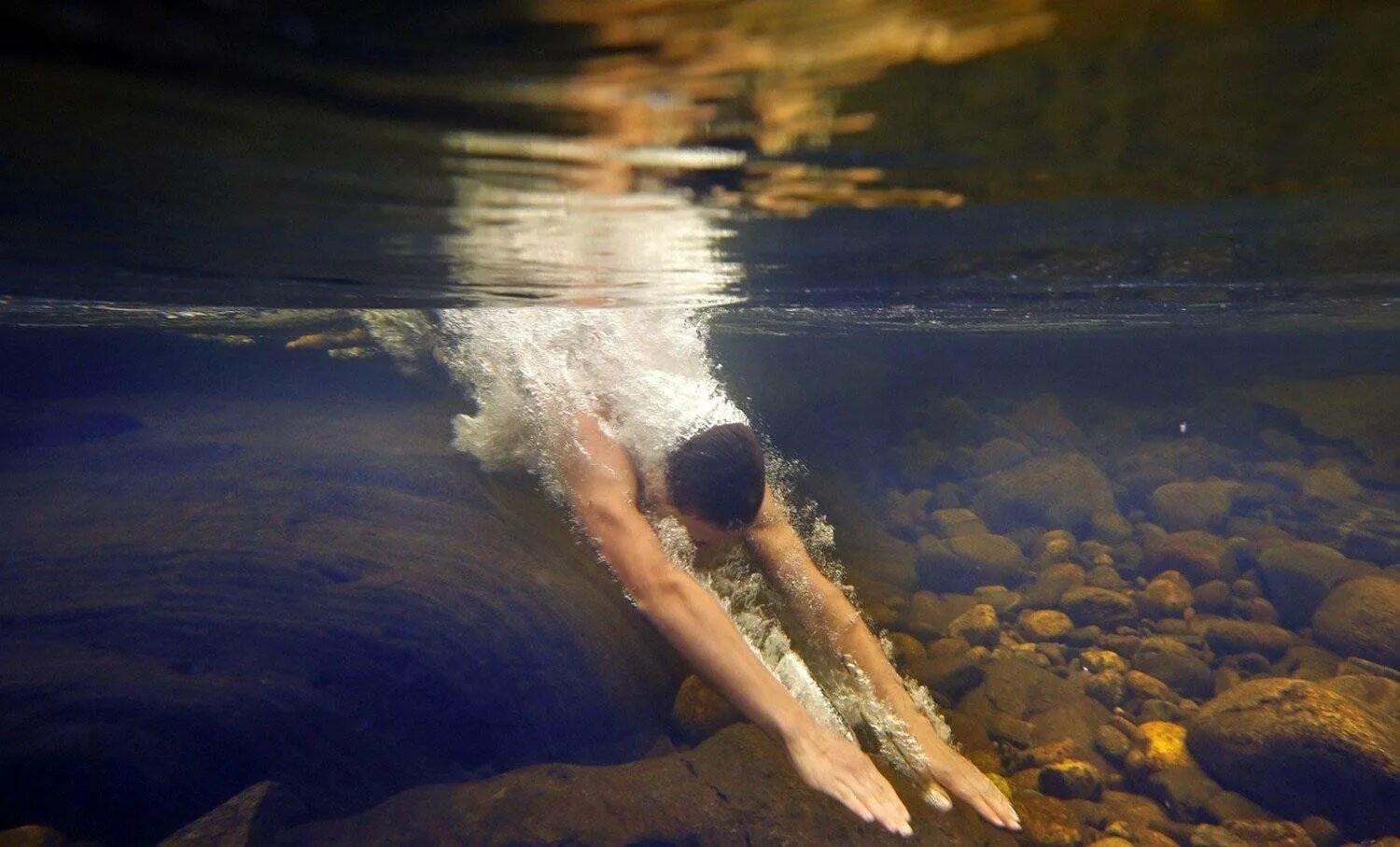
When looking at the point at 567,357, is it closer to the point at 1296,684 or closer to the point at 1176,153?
the point at 1176,153

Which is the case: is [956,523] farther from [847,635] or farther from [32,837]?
[32,837]

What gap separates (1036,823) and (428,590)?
512 centimetres

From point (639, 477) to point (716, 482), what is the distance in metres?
0.80

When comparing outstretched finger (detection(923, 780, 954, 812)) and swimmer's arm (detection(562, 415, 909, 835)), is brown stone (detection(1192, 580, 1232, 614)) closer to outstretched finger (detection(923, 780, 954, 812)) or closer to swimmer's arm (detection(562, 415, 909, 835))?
outstretched finger (detection(923, 780, 954, 812))

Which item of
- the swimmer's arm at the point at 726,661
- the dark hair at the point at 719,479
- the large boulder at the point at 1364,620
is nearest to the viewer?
the swimmer's arm at the point at 726,661

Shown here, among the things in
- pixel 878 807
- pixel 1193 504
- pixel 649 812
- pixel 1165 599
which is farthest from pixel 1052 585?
pixel 649 812

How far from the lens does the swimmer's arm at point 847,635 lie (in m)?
4.57

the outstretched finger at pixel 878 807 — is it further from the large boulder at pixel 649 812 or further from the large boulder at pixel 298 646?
the large boulder at pixel 298 646

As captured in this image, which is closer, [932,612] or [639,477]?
[639,477]

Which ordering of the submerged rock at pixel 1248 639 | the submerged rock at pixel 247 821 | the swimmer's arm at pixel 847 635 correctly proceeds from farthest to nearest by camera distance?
the submerged rock at pixel 1248 639 → the swimmer's arm at pixel 847 635 → the submerged rock at pixel 247 821

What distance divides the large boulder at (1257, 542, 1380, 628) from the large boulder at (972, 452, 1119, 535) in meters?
2.34

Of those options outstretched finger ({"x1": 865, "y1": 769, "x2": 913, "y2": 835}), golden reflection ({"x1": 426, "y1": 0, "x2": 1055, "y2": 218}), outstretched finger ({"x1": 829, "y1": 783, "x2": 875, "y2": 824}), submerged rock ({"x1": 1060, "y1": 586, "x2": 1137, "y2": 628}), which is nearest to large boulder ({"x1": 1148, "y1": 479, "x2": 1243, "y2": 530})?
submerged rock ({"x1": 1060, "y1": 586, "x2": 1137, "y2": 628})

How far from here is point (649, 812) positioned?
434cm

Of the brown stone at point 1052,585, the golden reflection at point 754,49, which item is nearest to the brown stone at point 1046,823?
the brown stone at point 1052,585
